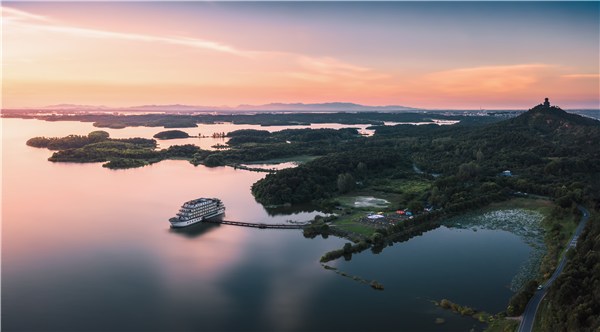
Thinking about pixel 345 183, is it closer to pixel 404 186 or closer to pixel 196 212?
pixel 404 186

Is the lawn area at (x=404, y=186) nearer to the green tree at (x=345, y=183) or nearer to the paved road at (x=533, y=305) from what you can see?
the green tree at (x=345, y=183)

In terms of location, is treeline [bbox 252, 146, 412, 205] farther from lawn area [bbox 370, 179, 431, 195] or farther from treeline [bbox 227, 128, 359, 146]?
treeline [bbox 227, 128, 359, 146]

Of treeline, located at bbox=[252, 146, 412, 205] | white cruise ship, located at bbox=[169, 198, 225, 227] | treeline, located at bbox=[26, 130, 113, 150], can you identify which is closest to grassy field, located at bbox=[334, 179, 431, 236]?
treeline, located at bbox=[252, 146, 412, 205]

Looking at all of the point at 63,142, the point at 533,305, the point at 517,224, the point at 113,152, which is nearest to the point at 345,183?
the point at 517,224

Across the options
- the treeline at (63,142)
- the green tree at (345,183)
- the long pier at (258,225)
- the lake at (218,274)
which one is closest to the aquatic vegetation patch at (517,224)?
the lake at (218,274)

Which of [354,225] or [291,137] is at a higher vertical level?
→ [291,137]
